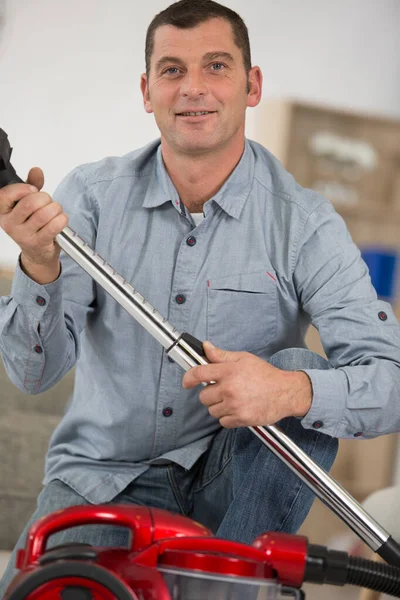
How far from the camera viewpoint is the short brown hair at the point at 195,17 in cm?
149

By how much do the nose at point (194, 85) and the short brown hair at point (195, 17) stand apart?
0.08 metres

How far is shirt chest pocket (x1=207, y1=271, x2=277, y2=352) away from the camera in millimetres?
1472

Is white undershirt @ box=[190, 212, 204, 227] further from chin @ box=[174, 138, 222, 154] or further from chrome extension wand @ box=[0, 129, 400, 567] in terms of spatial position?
Result: chrome extension wand @ box=[0, 129, 400, 567]

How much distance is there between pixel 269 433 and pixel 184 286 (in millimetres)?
389

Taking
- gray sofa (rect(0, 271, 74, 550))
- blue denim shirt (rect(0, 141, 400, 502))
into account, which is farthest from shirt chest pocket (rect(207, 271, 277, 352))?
gray sofa (rect(0, 271, 74, 550))

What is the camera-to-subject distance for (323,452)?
1286 millimetres

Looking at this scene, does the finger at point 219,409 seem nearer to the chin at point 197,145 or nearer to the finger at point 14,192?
the finger at point 14,192

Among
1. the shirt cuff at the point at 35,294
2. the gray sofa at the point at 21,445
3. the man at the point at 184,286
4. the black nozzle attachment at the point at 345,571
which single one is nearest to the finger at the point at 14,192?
the shirt cuff at the point at 35,294

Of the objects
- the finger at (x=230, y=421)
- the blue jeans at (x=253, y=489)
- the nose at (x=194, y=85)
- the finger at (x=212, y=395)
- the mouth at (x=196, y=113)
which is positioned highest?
the nose at (x=194, y=85)

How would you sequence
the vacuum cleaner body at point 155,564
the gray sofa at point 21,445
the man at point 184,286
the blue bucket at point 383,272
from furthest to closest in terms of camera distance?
the blue bucket at point 383,272
the gray sofa at point 21,445
the man at point 184,286
the vacuum cleaner body at point 155,564

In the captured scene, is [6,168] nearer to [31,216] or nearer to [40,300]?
[31,216]

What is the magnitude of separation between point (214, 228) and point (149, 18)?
192 centimetres

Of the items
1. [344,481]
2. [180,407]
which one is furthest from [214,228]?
[344,481]

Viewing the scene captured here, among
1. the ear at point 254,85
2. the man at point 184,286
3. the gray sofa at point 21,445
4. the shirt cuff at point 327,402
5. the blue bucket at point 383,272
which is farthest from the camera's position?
the blue bucket at point 383,272
